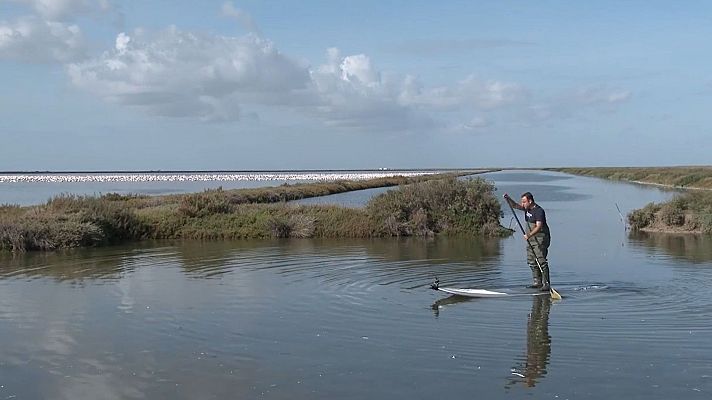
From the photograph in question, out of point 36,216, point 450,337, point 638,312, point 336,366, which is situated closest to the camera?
point 336,366

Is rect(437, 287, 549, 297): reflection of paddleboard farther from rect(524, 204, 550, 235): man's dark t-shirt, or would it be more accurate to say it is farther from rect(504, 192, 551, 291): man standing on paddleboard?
rect(524, 204, 550, 235): man's dark t-shirt

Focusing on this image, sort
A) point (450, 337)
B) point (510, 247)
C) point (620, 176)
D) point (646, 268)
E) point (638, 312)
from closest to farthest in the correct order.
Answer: point (450, 337), point (638, 312), point (646, 268), point (510, 247), point (620, 176)

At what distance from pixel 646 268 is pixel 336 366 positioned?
1137cm

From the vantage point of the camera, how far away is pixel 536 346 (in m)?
10.5

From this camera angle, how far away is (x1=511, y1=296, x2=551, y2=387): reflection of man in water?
9102 mm

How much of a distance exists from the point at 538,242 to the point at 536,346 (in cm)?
468

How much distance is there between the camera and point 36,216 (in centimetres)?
2608

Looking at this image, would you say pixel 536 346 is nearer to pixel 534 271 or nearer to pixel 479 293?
pixel 479 293

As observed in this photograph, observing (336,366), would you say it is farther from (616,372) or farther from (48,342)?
(48,342)

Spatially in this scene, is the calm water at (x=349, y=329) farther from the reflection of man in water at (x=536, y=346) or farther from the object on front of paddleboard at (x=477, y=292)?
the object on front of paddleboard at (x=477, y=292)

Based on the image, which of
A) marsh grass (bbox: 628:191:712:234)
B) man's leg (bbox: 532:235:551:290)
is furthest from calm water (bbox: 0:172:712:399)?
marsh grass (bbox: 628:191:712:234)

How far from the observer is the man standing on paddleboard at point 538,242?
48.3 feet

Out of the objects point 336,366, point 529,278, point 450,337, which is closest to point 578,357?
point 450,337

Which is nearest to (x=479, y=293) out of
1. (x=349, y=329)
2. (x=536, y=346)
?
(x=349, y=329)
